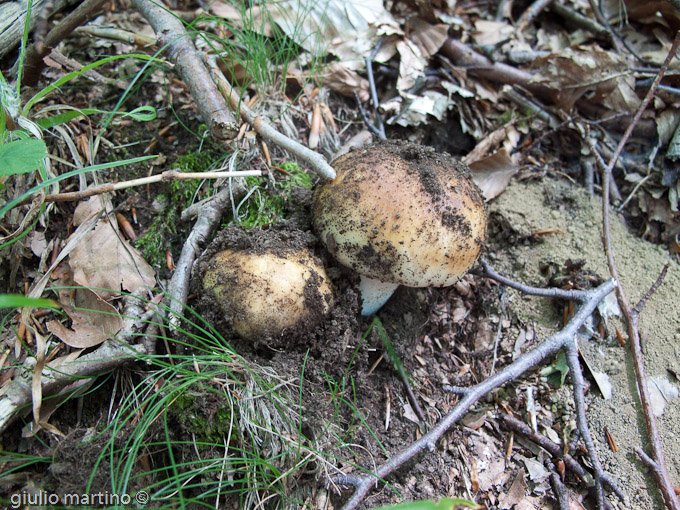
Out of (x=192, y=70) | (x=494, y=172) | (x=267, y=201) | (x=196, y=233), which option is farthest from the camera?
(x=494, y=172)

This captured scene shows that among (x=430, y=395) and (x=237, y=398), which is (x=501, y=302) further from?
(x=237, y=398)

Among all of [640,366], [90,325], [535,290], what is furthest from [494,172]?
[90,325]

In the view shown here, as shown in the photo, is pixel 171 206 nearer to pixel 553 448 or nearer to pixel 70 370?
pixel 70 370

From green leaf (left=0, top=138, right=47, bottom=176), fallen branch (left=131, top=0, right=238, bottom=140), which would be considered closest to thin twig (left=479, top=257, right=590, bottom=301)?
fallen branch (left=131, top=0, right=238, bottom=140)

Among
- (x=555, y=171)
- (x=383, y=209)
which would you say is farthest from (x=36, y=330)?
(x=555, y=171)

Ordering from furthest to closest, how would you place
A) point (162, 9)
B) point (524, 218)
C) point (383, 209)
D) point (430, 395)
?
point (524, 218) < point (162, 9) < point (430, 395) < point (383, 209)

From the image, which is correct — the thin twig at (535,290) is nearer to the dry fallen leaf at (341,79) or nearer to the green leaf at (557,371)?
the green leaf at (557,371)

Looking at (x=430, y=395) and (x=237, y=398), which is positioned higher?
(x=237, y=398)
